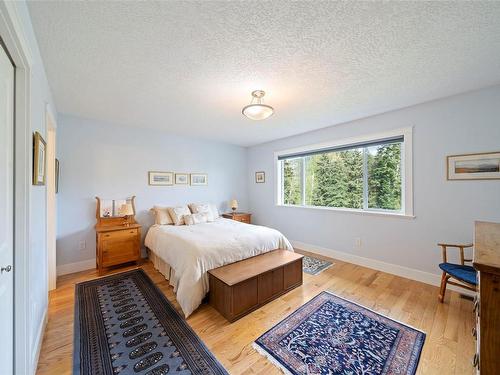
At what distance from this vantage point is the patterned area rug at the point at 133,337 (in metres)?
1.48

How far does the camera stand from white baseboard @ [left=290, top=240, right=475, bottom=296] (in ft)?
8.55

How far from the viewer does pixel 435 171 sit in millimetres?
2613

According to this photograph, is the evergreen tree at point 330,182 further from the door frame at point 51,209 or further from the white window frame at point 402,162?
the door frame at point 51,209

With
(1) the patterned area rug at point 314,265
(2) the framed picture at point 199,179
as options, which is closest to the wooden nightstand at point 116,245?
(2) the framed picture at point 199,179

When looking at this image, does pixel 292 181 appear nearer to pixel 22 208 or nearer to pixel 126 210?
pixel 126 210

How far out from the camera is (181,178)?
4.27 meters

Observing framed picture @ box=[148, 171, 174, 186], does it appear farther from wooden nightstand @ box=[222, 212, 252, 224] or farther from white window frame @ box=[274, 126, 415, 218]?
white window frame @ box=[274, 126, 415, 218]

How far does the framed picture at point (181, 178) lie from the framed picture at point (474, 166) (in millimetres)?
4257

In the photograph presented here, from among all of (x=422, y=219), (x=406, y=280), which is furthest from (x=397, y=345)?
(x=422, y=219)

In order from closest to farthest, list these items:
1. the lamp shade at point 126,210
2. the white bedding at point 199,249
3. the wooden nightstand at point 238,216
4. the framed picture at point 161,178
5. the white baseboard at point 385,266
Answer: the white bedding at point 199,249 → the white baseboard at point 385,266 → the lamp shade at point 126,210 → the framed picture at point 161,178 → the wooden nightstand at point 238,216

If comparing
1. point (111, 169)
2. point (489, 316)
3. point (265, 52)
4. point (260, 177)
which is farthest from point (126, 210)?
point (489, 316)

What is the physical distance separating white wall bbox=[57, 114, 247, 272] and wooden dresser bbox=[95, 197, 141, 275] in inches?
10.7

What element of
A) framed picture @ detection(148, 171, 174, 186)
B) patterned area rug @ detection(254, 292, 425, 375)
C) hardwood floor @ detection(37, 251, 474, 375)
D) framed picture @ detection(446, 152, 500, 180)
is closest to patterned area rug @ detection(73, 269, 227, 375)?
hardwood floor @ detection(37, 251, 474, 375)

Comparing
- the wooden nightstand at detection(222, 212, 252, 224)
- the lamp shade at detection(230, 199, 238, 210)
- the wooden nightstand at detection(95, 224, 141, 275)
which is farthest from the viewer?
the lamp shade at detection(230, 199, 238, 210)
